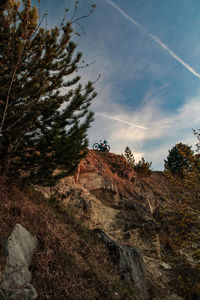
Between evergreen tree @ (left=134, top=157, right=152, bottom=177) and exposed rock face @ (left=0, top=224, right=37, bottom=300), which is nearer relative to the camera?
exposed rock face @ (left=0, top=224, right=37, bottom=300)

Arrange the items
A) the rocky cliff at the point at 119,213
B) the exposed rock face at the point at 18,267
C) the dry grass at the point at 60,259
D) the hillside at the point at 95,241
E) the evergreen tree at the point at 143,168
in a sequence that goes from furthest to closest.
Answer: the evergreen tree at the point at 143,168 → the rocky cliff at the point at 119,213 → the hillside at the point at 95,241 → the dry grass at the point at 60,259 → the exposed rock face at the point at 18,267

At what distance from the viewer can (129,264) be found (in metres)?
6.29

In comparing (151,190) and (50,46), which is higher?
(50,46)

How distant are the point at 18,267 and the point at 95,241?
12.3ft

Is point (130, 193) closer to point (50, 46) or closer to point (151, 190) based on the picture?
point (151, 190)

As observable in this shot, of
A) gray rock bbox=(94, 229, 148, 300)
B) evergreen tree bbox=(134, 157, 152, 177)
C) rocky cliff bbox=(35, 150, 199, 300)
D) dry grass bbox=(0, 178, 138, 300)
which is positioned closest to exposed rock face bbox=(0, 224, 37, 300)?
dry grass bbox=(0, 178, 138, 300)

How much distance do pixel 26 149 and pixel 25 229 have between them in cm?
292

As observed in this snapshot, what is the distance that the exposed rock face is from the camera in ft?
9.39

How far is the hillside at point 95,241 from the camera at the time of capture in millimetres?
4121

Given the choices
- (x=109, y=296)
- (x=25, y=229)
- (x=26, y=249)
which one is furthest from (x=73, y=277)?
(x=25, y=229)

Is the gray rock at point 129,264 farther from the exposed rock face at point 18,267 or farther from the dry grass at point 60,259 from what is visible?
the exposed rock face at point 18,267

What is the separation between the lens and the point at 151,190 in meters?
19.4

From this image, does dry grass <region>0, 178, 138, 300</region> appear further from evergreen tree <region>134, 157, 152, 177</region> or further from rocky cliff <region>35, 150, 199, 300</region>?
evergreen tree <region>134, 157, 152, 177</region>

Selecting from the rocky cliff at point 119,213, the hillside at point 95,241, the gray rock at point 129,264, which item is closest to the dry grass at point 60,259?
the hillside at point 95,241
